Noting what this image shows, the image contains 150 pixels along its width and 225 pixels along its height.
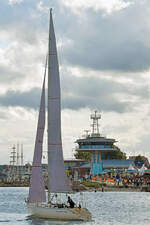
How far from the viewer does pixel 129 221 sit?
53.8 m

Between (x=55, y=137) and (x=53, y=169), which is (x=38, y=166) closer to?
(x=53, y=169)

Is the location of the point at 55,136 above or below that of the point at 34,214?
above

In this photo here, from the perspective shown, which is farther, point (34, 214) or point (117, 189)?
point (117, 189)

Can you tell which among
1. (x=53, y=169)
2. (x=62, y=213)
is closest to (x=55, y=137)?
(x=53, y=169)

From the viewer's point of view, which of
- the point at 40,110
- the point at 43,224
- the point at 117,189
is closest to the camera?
the point at 43,224

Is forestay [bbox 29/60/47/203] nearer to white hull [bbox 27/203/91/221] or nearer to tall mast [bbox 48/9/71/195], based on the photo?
tall mast [bbox 48/9/71/195]

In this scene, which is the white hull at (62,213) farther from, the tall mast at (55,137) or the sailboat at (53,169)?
the tall mast at (55,137)

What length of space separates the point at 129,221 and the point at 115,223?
10.0 ft

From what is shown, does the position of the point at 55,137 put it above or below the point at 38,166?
above

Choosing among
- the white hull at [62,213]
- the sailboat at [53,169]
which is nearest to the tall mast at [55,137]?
the sailboat at [53,169]

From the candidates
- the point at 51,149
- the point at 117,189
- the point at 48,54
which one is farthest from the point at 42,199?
the point at 117,189

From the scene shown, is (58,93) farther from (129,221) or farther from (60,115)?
(129,221)

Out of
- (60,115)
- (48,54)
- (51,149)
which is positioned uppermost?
(48,54)

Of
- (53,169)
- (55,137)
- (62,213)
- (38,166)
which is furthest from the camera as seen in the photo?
(38,166)
